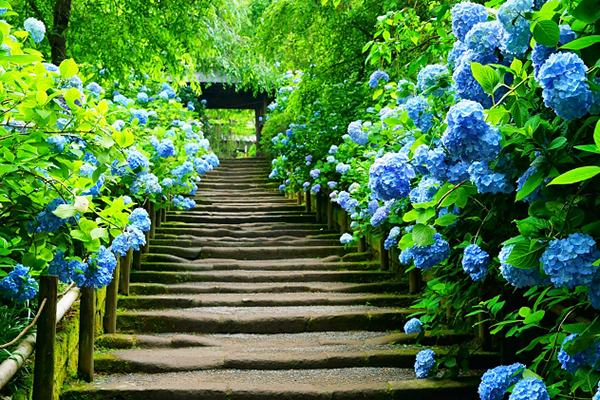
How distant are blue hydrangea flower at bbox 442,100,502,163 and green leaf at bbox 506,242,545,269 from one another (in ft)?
0.90

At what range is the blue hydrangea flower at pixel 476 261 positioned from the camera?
7.92ft

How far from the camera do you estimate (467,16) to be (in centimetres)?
217

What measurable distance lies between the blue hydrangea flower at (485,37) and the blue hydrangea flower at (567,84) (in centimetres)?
53

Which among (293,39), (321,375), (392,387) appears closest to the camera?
(392,387)

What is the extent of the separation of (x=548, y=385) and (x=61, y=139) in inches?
74.1

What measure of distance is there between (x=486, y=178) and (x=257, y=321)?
367 centimetres

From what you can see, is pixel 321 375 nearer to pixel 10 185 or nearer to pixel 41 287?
pixel 41 287

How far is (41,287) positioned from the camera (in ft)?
10.0

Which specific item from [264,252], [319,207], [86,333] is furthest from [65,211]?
[319,207]

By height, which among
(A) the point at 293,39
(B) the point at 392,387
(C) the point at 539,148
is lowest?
(B) the point at 392,387

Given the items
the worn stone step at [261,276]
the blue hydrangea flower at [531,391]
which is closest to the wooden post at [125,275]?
the worn stone step at [261,276]

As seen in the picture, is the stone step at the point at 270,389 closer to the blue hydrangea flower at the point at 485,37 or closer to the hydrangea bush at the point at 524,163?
the hydrangea bush at the point at 524,163

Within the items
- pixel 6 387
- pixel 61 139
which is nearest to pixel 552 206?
pixel 61 139

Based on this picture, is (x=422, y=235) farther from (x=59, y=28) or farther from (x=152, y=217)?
(x=152, y=217)
